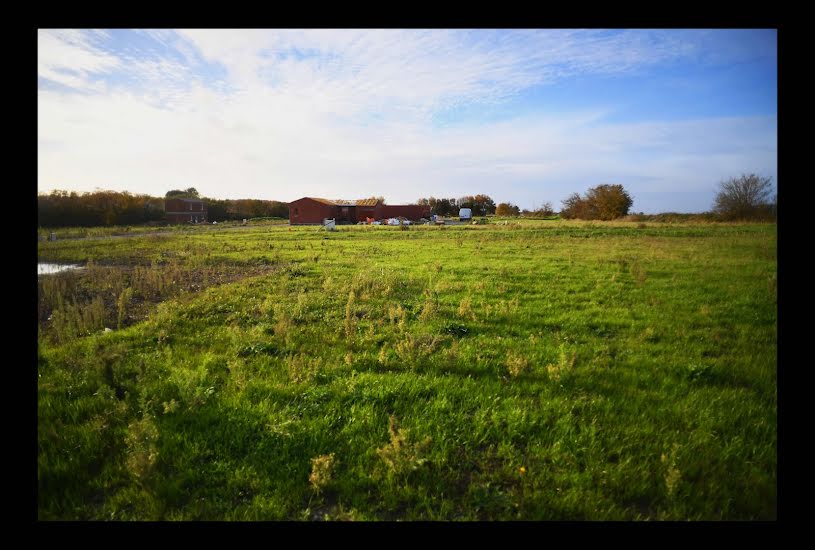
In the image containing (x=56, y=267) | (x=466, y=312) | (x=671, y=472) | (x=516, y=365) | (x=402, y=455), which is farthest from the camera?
(x=56, y=267)

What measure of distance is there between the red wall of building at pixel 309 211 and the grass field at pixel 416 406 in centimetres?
4434

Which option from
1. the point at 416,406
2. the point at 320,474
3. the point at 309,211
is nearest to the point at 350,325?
the point at 416,406

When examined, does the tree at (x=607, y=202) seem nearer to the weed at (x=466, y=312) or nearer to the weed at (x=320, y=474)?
the weed at (x=466, y=312)

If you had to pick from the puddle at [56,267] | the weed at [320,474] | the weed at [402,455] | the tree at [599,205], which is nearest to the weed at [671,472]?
the weed at [402,455]

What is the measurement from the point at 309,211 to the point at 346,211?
6429mm

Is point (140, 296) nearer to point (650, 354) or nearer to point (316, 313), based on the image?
point (316, 313)

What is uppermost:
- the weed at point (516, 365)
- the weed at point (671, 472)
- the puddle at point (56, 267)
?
the puddle at point (56, 267)

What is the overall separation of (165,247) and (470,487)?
1049 inches

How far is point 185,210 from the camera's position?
137ft

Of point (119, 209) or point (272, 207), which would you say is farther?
point (272, 207)

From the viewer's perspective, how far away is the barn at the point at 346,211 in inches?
2068

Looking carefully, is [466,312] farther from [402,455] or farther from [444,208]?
[444,208]

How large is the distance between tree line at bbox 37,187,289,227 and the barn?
4741mm

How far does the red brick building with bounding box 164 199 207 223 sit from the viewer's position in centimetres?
3560
